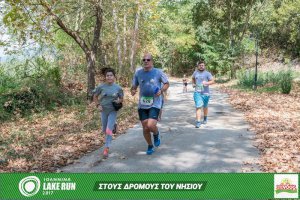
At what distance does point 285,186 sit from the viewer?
19.8 feet

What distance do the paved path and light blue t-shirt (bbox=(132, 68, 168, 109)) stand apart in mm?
1120

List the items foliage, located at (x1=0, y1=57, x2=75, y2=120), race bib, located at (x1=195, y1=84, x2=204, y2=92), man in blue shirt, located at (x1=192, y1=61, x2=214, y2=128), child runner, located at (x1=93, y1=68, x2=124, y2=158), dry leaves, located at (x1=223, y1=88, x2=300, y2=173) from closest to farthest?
dry leaves, located at (x1=223, y1=88, x2=300, y2=173), child runner, located at (x1=93, y1=68, x2=124, y2=158), man in blue shirt, located at (x1=192, y1=61, x2=214, y2=128), race bib, located at (x1=195, y1=84, x2=204, y2=92), foliage, located at (x1=0, y1=57, x2=75, y2=120)

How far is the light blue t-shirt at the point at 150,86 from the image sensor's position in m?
8.48

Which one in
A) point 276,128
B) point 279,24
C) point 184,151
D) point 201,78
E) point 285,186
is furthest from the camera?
point 279,24

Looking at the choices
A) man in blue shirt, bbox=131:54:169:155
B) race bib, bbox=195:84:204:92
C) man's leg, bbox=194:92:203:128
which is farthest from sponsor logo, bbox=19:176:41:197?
race bib, bbox=195:84:204:92

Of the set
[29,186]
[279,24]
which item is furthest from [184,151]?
[279,24]

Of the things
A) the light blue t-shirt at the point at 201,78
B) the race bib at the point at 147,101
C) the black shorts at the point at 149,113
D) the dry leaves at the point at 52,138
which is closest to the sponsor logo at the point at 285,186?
the black shorts at the point at 149,113

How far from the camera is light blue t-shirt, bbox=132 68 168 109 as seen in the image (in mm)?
8477

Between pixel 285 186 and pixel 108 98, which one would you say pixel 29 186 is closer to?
pixel 108 98

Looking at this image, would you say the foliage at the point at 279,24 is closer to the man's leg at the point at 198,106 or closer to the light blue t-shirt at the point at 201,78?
the light blue t-shirt at the point at 201,78

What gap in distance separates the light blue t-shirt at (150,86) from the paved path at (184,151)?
1.12 m

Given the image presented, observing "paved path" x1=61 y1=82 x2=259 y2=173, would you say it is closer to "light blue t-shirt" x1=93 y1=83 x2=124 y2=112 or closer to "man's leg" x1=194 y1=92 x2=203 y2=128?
"man's leg" x1=194 y1=92 x2=203 y2=128

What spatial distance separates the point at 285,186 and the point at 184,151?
3246mm

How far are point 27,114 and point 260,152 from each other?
10.2 metres
